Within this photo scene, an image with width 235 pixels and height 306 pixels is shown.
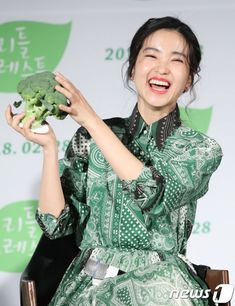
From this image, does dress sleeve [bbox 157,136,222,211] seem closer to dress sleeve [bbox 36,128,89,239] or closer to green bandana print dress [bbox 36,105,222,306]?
green bandana print dress [bbox 36,105,222,306]

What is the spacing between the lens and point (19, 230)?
238 cm

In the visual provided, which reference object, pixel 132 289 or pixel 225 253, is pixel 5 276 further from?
pixel 132 289

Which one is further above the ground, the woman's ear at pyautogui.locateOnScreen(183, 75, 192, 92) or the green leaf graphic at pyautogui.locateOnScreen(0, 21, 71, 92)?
the green leaf graphic at pyautogui.locateOnScreen(0, 21, 71, 92)

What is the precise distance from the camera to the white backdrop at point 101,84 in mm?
2326

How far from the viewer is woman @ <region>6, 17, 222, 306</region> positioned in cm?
140

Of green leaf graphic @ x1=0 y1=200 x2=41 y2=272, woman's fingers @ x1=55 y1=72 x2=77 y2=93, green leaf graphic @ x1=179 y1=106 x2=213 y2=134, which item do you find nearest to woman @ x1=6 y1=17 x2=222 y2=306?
woman's fingers @ x1=55 y1=72 x2=77 y2=93

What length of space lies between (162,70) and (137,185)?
28 cm

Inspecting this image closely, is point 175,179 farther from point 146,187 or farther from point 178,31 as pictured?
point 178,31

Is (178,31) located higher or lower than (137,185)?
higher

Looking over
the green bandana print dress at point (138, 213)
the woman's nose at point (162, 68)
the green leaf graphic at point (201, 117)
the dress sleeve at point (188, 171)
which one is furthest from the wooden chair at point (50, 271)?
the green leaf graphic at point (201, 117)

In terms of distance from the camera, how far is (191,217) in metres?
1.57

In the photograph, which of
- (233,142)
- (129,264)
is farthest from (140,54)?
(233,142)

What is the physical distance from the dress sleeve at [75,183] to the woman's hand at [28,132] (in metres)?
0.14

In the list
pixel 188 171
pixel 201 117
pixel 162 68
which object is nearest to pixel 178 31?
pixel 162 68
